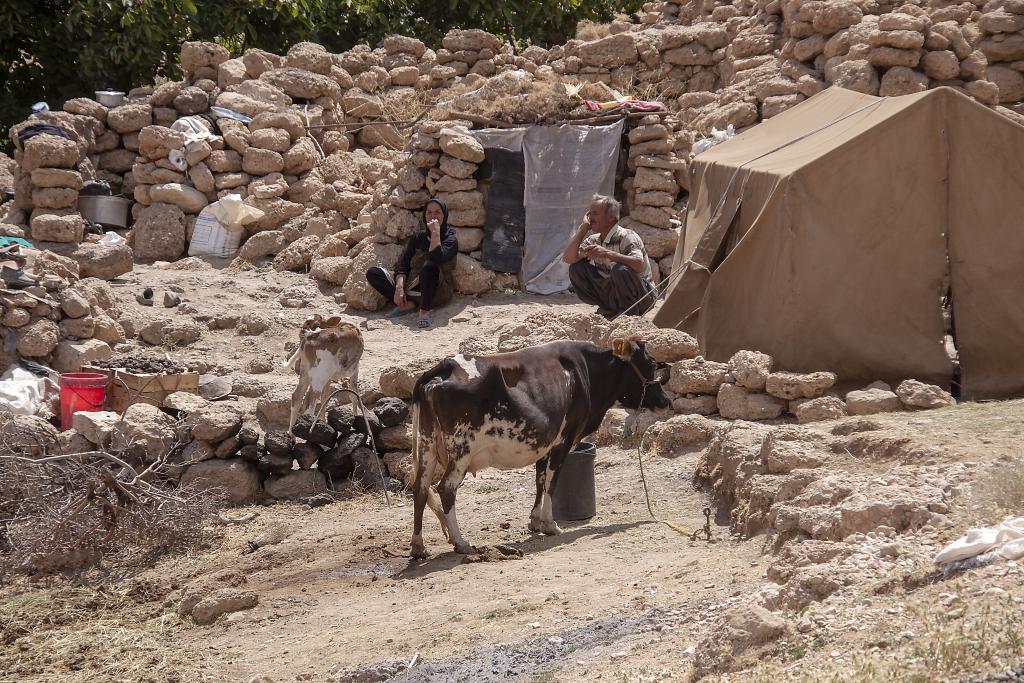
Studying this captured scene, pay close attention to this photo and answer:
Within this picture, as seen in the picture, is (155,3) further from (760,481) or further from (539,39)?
(760,481)

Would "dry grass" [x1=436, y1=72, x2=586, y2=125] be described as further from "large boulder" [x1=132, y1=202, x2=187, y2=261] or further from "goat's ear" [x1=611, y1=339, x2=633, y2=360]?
"goat's ear" [x1=611, y1=339, x2=633, y2=360]

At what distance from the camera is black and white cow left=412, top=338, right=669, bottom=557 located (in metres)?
6.54

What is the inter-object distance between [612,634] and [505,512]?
2.87m

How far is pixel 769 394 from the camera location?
8.19 m

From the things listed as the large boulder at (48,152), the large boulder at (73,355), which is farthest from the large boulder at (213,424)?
the large boulder at (48,152)

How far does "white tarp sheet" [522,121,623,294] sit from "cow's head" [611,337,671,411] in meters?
6.06

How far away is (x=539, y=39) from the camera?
78.6 feet

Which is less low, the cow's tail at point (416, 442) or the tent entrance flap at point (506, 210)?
the tent entrance flap at point (506, 210)

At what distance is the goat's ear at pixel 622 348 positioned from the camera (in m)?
7.25

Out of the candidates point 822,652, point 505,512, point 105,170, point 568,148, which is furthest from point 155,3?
point 822,652

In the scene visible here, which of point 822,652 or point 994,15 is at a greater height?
point 994,15

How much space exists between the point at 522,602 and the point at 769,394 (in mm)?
3268

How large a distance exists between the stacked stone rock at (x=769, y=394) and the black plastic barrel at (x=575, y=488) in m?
1.42

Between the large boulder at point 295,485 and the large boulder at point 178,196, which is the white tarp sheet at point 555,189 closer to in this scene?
the large boulder at point 178,196
